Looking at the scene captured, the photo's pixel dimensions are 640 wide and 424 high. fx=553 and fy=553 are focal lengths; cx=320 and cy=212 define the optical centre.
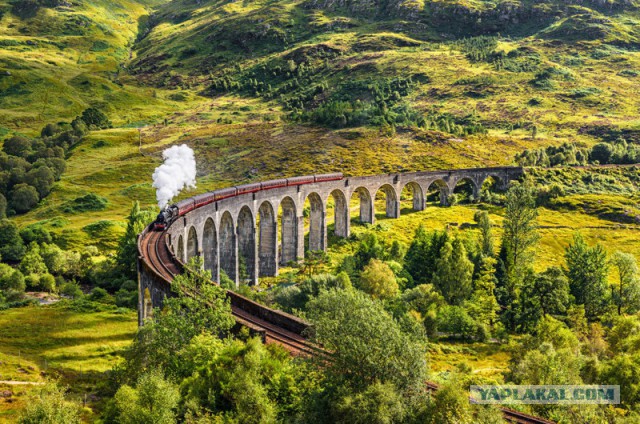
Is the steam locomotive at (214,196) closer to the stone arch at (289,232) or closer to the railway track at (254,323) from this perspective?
the railway track at (254,323)

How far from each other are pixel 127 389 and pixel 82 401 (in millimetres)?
14071

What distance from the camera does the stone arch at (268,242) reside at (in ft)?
263

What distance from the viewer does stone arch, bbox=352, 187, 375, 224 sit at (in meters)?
101

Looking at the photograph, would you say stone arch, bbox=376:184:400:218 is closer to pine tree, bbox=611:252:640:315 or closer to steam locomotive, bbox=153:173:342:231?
steam locomotive, bbox=153:173:342:231

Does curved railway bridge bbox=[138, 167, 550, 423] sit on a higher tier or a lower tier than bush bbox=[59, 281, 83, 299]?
higher

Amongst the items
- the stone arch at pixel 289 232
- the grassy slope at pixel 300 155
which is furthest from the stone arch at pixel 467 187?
the stone arch at pixel 289 232

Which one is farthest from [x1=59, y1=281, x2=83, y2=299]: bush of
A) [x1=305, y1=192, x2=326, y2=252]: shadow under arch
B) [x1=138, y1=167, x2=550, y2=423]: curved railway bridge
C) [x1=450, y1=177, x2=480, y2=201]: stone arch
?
[x1=450, y1=177, x2=480, y2=201]: stone arch

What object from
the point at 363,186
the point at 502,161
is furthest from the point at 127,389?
the point at 502,161

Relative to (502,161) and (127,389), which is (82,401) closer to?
(127,389)

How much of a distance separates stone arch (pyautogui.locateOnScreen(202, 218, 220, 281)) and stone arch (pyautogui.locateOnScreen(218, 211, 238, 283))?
3876mm

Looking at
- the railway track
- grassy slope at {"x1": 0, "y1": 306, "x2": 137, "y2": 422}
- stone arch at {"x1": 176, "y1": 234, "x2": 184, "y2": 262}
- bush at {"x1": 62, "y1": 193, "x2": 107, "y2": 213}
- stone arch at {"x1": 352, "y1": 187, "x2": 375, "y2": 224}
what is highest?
the railway track

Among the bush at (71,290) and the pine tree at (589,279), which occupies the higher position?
the pine tree at (589,279)

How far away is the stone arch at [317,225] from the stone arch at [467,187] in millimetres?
38471

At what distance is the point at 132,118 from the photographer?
19675 centimetres
